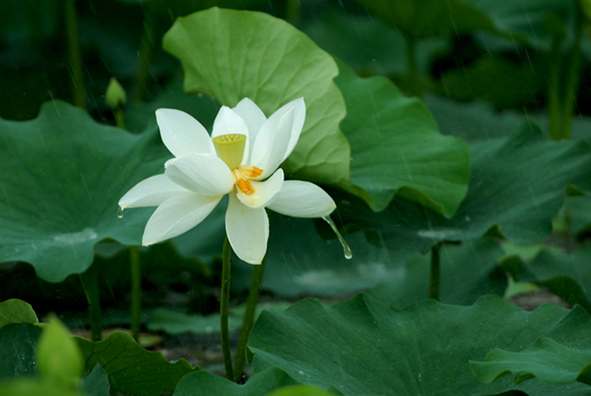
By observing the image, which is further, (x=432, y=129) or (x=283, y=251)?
(x=283, y=251)

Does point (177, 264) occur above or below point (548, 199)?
below

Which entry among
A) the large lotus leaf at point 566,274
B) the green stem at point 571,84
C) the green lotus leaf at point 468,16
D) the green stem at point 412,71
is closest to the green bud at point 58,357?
the large lotus leaf at point 566,274

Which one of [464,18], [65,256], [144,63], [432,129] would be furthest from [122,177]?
[464,18]

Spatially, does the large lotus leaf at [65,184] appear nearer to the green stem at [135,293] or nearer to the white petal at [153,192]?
the green stem at [135,293]

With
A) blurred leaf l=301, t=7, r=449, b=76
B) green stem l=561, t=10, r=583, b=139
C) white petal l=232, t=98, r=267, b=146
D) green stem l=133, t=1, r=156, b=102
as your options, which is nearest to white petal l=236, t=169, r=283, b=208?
white petal l=232, t=98, r=267, b=146

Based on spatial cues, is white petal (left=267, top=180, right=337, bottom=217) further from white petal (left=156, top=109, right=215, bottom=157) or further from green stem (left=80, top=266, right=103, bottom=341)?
green stem (left=80, top=266, right=103, bottom=341)

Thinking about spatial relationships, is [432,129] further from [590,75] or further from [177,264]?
[590,75]
